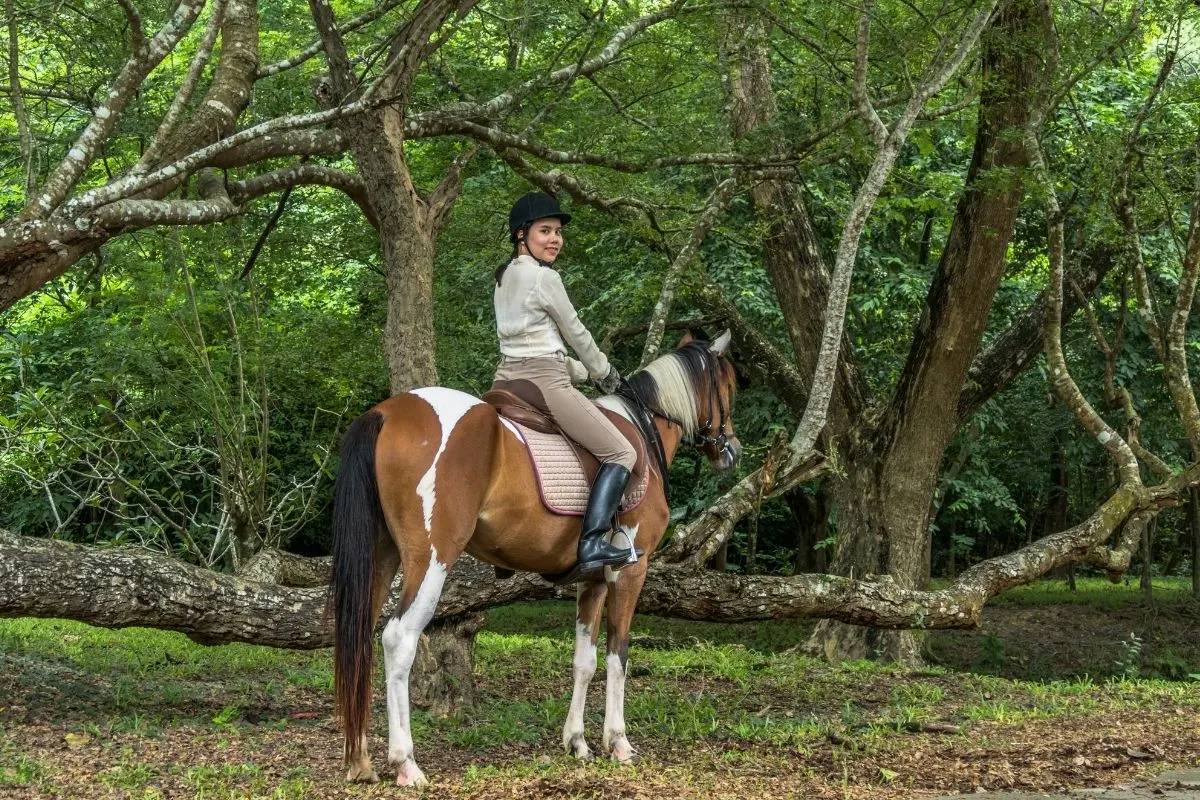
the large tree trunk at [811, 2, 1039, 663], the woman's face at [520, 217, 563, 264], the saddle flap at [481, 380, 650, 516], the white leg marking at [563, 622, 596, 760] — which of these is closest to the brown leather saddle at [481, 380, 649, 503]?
the saddle flap at [481, 380, 650, 516]

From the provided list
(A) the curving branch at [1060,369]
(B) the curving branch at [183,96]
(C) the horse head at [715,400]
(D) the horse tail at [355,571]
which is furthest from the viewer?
(A) the curving branch at [1060,369]

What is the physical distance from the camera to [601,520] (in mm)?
6027

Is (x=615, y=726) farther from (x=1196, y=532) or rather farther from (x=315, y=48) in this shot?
(x=1196, y=532)

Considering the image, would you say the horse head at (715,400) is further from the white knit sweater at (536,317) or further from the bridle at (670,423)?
the white knit sweater at (536,317)

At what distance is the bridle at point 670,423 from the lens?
268 inches

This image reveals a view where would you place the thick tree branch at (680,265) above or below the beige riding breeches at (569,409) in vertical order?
above

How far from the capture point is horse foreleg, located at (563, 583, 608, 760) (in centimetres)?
635

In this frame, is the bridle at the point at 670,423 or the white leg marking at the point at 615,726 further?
the bridle at the point at 670,423

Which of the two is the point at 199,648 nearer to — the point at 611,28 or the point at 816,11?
the point at 611,28

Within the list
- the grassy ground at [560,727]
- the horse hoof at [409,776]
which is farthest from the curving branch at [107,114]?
the horse hoof at [409,776]

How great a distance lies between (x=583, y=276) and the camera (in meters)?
15.1

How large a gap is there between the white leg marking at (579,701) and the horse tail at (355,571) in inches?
52.4

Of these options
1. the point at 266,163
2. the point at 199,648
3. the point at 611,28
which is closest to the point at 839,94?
the point at 611,28

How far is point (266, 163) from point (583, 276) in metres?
4.43
